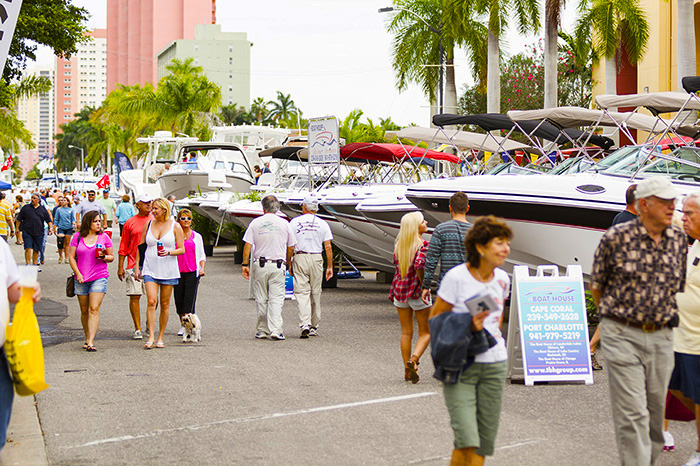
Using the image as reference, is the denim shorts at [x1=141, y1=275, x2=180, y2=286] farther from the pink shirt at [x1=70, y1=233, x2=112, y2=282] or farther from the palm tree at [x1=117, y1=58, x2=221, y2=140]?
the palm tree at [x1=117, y1=58, x2=221, y2=140]

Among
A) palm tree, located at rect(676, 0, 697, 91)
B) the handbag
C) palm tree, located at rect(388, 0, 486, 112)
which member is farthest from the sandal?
palm tree, located at rect(388, 0, 486, 112)

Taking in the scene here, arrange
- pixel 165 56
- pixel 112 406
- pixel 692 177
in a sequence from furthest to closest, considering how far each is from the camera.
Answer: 1. pixel 165 56
2. pixel 692 177
3. pixel 112 406

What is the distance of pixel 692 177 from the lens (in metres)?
11.9

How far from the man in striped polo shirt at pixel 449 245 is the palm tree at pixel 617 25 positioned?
2144 centimetres

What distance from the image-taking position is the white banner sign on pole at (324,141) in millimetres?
20312

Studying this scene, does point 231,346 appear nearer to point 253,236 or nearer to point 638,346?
point 253,236

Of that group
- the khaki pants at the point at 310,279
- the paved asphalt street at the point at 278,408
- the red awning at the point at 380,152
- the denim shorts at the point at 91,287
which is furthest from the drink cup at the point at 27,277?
the red awning at the point at 380,152

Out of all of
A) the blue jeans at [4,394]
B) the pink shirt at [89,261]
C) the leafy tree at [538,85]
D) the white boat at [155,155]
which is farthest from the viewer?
the leafy tree at [538,85]

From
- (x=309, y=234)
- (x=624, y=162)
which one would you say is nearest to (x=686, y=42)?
(x=624, y=162)

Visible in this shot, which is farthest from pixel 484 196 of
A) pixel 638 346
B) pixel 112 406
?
pixel 638 346

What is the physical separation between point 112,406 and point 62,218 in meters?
18.2

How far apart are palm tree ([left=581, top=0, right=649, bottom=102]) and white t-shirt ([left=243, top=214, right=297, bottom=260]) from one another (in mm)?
19277

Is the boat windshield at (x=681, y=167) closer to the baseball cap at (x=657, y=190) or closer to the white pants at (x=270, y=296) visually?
the white pants at (x=270, y=296)

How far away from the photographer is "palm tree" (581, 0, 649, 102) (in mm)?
28969
